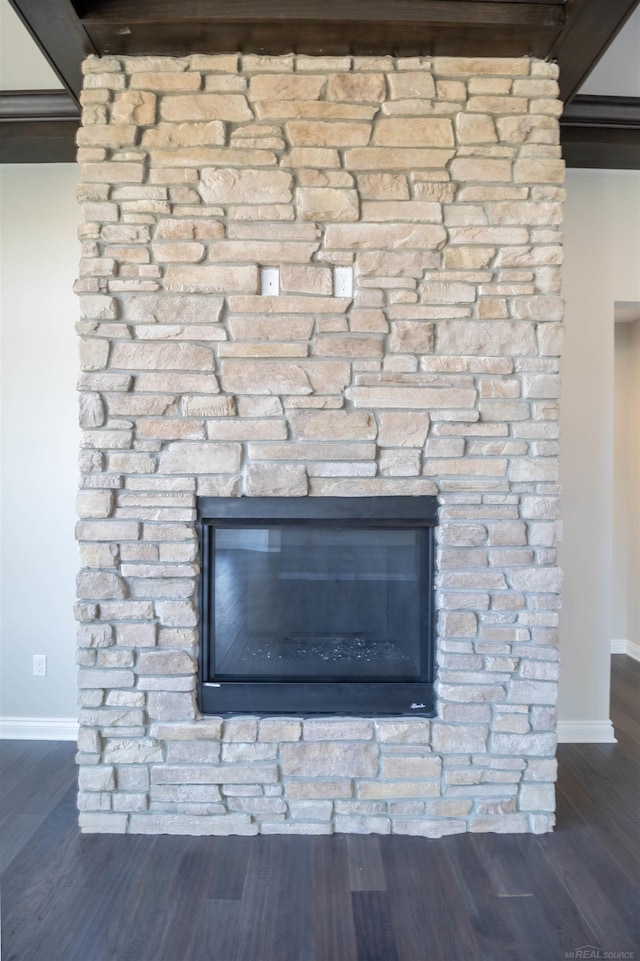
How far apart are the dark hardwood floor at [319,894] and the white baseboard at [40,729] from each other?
0.53m

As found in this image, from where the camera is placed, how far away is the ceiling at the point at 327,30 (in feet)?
6.51

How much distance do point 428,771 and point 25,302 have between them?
2776 mm

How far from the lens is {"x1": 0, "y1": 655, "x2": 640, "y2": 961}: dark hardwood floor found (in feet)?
5.43

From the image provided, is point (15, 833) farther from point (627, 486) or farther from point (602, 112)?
point (627, 486)

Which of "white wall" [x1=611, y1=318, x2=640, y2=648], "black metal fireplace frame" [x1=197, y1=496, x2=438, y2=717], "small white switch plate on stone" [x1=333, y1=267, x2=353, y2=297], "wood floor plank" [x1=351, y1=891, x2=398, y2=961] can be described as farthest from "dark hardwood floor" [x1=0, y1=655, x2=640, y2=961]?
"white wall" [x1=611, y1=318, x2=640, y2=648]

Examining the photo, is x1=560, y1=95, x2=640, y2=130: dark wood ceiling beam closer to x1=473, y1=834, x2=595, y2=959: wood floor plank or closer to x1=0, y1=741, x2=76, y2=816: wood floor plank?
x1=473, y1=834, x2=595, y2=959: wood floor plank

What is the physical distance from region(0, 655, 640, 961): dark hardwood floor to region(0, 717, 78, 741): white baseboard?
531mm

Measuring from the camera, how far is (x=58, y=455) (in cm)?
290

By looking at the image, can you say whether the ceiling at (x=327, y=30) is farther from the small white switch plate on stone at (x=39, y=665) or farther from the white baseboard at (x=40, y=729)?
the white baseboard at (x=40, y=729)

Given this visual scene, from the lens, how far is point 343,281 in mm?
2172

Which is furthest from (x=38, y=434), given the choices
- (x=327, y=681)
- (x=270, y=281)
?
(x=327, y=681)

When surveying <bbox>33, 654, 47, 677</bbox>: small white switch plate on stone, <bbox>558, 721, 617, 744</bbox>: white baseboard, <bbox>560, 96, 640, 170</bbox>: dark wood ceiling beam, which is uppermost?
<bbox>560, 96, 640, 170</bbox>: dark wood ceiling beam

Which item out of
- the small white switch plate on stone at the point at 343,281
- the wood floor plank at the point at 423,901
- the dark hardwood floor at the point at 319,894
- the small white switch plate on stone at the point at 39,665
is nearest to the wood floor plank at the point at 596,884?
the dark hardwood floor at the point at 319,894

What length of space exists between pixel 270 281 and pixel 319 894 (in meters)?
2.07
